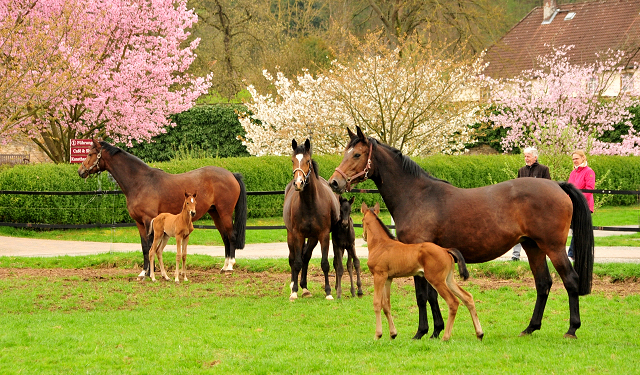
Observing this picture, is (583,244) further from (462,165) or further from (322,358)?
(462,165)

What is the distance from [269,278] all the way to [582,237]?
6.24 metres

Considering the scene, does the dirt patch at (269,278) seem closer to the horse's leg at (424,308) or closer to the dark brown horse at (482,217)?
the dark brown horse at (482,217)

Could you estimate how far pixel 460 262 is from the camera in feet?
20.9

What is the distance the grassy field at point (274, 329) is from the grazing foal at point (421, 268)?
354 millimetres

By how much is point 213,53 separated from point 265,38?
10.3ft

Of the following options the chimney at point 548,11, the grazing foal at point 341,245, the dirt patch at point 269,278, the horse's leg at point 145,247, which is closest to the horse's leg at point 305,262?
the grazing foal at point 341,245

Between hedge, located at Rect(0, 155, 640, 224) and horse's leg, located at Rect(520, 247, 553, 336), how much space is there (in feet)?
34.7


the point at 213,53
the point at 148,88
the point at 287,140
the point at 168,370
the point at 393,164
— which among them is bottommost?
the point at 168,370

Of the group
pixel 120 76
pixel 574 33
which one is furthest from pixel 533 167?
pixel 574 33

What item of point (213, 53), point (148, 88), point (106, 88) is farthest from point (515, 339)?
point (213, 53)

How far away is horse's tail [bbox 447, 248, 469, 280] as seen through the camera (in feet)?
20.8

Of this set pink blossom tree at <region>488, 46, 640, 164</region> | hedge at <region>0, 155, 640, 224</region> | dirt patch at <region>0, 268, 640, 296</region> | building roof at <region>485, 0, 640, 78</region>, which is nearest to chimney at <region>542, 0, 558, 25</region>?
building roof at <region>485, 0, 640, 78</region>

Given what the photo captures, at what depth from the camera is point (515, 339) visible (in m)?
6.82

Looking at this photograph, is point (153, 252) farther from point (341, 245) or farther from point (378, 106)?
point (378, 106)
